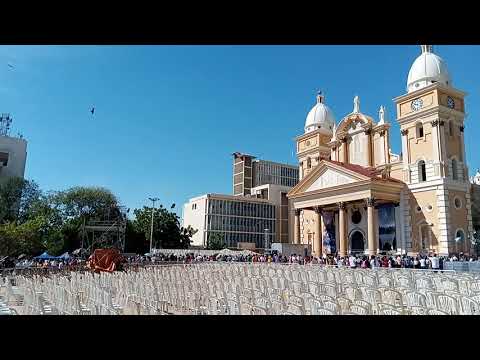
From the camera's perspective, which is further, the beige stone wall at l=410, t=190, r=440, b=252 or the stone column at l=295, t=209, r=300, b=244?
the stone column at l=295, t=209, r=300, b=244

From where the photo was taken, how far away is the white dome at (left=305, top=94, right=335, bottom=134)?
4709cm

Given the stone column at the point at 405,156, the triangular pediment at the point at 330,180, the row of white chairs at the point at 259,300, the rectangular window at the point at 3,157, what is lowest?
the row of white chairs at the point at 259,300

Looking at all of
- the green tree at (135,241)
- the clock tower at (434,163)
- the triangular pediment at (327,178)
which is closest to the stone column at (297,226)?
the triangular pediment at (327,178)

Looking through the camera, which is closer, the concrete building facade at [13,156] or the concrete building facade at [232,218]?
the concrete building facade at [13,156]

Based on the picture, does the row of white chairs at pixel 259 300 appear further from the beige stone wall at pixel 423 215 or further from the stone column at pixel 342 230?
the stone column at pixel 342 230

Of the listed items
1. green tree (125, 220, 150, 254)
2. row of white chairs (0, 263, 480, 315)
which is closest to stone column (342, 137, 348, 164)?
row of white chairs (0, 263, 480, 315)

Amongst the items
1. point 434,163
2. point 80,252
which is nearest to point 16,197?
point 80,252

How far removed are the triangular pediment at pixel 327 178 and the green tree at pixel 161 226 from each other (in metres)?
26.3

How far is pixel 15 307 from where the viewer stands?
324 inches

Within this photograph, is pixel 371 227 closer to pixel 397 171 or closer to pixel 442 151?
pixel 397 171

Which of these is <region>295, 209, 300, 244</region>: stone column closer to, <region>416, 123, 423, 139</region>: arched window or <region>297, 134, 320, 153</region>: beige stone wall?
<region>297, 134, 320, 153</region>: beige stone wall

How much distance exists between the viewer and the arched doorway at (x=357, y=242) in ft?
117

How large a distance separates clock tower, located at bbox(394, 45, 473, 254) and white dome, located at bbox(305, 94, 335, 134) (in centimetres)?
1339
